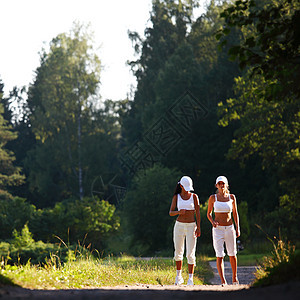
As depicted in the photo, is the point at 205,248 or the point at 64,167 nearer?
the point at 205,248

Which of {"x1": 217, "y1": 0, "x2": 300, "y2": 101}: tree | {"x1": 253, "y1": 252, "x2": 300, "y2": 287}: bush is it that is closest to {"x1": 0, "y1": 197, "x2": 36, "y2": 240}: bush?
{"x1": 217, "y1": 0, "x2": 300, "y2": 101}: tree

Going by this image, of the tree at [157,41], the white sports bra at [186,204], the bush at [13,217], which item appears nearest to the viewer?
the white sports bra at [186,204]

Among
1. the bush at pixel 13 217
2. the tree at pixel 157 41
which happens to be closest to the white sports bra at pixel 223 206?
the bush at pixel 13 217

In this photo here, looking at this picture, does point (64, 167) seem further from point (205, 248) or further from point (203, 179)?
point (205, 248)

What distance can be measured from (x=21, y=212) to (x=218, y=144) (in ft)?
59.5

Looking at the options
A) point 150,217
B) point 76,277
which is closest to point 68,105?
point 150,217

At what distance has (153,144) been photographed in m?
44.8

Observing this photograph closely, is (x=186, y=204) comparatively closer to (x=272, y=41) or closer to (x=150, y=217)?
(x=272, y=41)

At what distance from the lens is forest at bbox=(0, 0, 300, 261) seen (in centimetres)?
2609

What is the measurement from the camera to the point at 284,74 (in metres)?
8.34

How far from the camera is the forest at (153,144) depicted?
2609 cm

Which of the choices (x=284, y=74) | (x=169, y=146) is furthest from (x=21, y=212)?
(x=284, y=74)

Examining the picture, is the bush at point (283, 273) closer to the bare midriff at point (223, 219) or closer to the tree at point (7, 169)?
the bare midriff at point (223, 219)

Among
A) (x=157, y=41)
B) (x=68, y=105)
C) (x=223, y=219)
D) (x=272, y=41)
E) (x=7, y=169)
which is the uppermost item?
(x=157, y=41)
